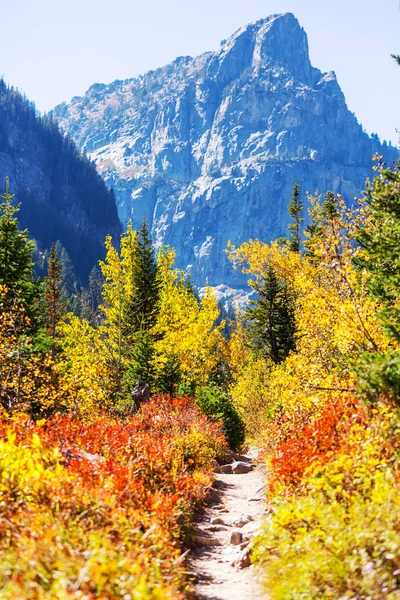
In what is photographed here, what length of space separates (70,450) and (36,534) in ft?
12.0

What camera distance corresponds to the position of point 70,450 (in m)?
8.84

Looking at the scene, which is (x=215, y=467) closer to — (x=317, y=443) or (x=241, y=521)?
(x=241, y=521)

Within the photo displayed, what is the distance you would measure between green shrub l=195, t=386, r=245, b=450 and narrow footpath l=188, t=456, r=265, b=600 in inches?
215

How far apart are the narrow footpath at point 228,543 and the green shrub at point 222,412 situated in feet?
17.9

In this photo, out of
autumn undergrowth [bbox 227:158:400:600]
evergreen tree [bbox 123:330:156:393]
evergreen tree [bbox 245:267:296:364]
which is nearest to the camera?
autumn undergrowth [bbox 227:158:400:600]

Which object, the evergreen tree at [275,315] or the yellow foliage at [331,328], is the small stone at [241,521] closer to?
the yellow foliage at [331,328]

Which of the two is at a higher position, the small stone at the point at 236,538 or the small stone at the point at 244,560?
the small stone at the point at 244,560

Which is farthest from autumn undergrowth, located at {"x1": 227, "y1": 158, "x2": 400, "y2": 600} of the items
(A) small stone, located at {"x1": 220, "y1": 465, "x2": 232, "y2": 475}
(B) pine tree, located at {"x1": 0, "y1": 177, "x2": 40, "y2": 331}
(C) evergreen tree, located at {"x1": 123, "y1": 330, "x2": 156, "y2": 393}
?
(B) pine tree, located at {"x1": 0, "y1": 177, "x2": 40, "y2": 331}

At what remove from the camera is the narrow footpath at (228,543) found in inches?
282

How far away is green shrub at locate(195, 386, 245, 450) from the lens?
21.3 metres

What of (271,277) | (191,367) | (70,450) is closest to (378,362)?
(70,450)

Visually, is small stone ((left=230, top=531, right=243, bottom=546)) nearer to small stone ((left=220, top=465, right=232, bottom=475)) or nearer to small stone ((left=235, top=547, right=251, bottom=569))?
small stone ((left=235, top=547, right=251, bottom=569))

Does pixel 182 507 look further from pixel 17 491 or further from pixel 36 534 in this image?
pixel 36 534

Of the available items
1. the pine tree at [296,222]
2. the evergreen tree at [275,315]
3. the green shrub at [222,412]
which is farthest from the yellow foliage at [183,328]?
the pine tree at [296,222]
